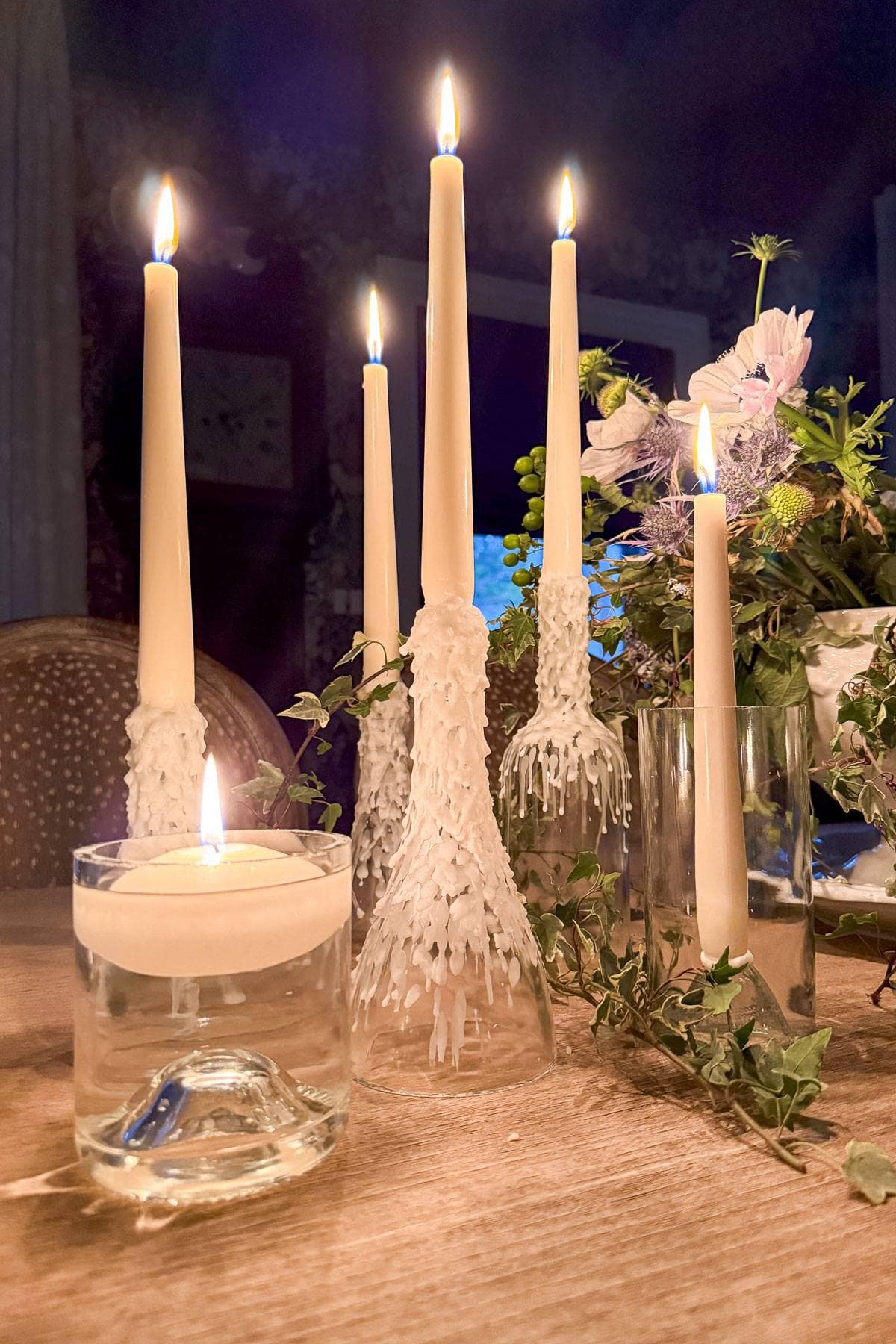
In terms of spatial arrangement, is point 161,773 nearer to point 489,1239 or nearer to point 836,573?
point 489,1239

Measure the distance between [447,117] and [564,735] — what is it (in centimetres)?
28

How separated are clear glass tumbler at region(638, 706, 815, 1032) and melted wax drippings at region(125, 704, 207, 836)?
0.19 m

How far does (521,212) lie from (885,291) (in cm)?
106

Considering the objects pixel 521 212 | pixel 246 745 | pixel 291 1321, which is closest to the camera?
pixel 291 1321

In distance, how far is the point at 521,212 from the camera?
2.68m

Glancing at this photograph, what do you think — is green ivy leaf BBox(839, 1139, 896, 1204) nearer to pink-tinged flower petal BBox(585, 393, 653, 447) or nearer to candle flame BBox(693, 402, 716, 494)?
candle flame BBox(693, 402, 716, 494)

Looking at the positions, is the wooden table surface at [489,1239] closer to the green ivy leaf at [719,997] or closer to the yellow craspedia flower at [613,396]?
the green ivy leaf at [719,997]

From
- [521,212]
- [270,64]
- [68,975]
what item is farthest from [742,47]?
[68,975]

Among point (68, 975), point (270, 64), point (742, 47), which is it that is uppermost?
point (742, 47)

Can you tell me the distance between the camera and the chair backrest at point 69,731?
1072 millimetres

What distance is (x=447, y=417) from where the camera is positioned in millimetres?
386

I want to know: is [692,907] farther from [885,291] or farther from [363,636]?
[885,291]

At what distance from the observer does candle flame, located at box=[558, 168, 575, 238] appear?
0.52 m

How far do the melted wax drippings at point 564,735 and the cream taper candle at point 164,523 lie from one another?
183 mm
